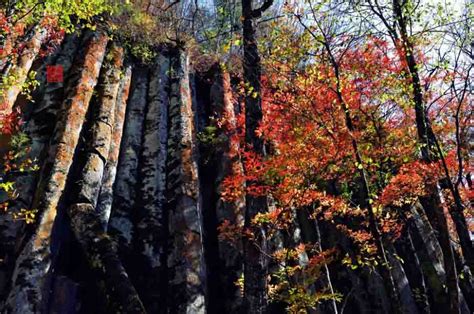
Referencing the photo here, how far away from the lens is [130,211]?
10992 mm

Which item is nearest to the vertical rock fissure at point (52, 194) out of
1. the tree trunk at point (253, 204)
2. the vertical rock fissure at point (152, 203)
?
the vertical rock fissure at point (152, 203)

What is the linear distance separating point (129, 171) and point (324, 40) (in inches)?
283

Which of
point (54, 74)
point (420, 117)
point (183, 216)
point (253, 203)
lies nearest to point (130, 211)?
point (183, 216)

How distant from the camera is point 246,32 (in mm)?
8688

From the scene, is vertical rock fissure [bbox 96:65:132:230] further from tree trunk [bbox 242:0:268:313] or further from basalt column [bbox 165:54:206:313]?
tree trunk [bbox 242:0:268:313]

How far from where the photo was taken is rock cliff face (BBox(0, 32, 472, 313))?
817 centimetres

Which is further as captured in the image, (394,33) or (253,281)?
(394,33)

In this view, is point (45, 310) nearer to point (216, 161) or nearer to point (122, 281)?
point (122, 281)

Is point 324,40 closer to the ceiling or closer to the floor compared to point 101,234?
closer to the ceiling

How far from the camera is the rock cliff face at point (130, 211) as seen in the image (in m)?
8.17

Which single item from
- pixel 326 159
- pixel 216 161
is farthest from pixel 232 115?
pixel 326 159

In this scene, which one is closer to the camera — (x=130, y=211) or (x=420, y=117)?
(x=420, y=117)

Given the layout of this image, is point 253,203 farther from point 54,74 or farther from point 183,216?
point 54,74

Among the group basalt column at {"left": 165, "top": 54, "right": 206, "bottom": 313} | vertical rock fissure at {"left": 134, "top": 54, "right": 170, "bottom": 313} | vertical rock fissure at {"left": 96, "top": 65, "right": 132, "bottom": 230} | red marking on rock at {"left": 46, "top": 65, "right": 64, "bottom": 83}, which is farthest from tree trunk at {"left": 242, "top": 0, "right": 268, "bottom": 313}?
red marking on rock at {"left": 46, "top": 65, "right": 64, "bottom": 83}
